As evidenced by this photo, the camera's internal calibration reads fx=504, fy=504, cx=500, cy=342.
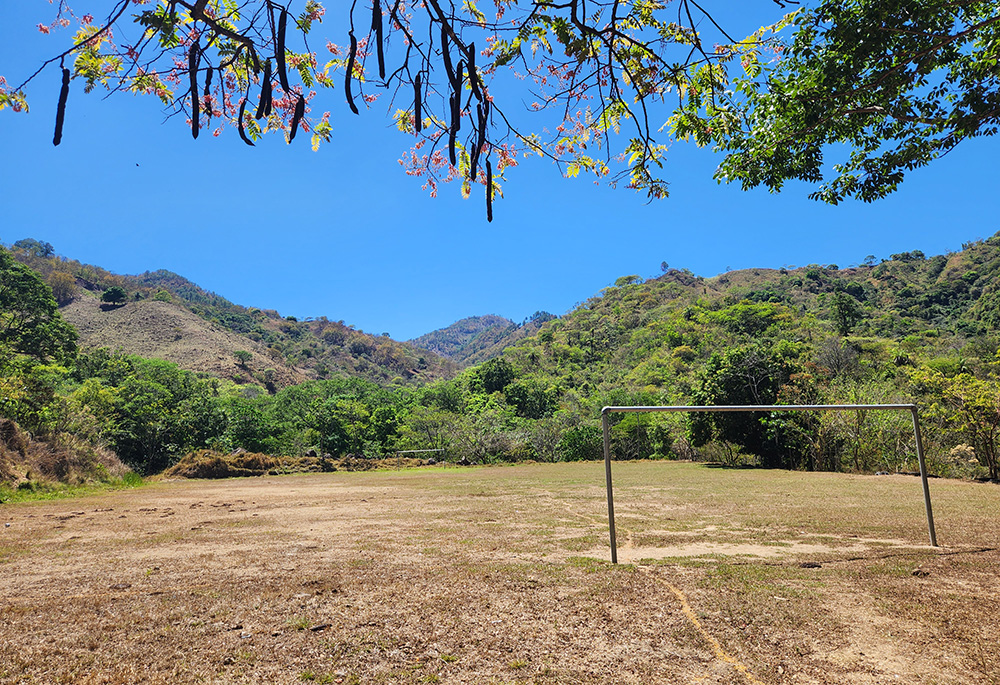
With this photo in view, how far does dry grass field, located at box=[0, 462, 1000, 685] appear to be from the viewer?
3.00 meters

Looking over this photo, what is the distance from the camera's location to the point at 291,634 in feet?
11.4

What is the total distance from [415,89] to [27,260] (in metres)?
118

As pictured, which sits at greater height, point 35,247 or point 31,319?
point 35,247

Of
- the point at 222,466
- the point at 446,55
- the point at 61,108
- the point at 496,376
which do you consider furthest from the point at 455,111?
the point at 496,376

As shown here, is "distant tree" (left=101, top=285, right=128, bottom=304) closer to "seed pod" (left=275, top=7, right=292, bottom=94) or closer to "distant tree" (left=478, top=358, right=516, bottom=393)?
"distant tree" (left=478, top=358, right=516, bottom=393)

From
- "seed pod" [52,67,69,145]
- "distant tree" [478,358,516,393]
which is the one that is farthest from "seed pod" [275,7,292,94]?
"distant tree" [478,358,516,393]

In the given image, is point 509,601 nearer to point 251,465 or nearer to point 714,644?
point 714,644

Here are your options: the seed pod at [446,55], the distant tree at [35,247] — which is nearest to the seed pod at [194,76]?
the seed pod at [446,55]

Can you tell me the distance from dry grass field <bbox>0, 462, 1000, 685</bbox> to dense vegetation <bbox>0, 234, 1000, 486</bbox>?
29.7ft

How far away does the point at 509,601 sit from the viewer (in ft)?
13.3

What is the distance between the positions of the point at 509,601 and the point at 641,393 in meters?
35.2

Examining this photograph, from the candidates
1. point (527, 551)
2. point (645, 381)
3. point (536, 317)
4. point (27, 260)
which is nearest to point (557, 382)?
point (645, 381)

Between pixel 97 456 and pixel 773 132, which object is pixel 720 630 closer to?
pixel 773 132

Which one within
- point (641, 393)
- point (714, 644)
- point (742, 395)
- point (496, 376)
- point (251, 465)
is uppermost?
point (496, 376)
